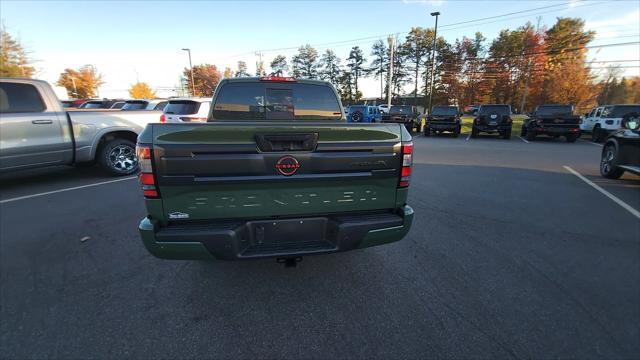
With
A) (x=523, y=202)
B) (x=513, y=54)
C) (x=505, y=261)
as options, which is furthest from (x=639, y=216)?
(x=513, y=54)

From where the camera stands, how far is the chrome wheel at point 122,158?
682cm

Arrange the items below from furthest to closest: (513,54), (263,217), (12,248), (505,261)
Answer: (513,54), (12,248), (505,261), (263,217)

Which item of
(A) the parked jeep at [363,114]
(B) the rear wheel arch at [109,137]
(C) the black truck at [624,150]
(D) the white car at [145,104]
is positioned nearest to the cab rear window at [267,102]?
(B) the rear wheel arch at [109,137]

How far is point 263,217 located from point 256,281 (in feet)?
2.96

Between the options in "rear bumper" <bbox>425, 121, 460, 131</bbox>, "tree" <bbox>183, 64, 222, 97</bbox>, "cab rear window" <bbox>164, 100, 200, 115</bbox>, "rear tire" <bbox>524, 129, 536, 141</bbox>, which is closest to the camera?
"cab rear window" <bbox>164, 100, 200, 115</bbox>

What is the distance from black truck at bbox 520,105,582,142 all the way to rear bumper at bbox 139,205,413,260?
55.8 feet

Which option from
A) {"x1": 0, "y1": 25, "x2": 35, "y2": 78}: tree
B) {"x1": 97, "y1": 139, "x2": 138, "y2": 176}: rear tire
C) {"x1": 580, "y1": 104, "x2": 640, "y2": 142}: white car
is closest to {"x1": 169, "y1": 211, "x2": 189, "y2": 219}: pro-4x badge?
{"x1": 97, "y1": 139, "x2": 138, "y2": 176}: rear tire

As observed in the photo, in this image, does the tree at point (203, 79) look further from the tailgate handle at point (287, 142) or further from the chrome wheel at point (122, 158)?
the tailgate handle at point (287, 142)

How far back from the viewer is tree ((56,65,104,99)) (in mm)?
61312

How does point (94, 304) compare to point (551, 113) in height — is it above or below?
below

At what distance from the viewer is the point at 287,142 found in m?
2.22

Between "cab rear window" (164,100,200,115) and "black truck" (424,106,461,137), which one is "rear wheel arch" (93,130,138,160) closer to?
"cab rear window" (164,100,200,115)

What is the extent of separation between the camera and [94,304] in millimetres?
2475

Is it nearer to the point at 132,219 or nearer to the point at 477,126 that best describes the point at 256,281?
the point at 132,219
